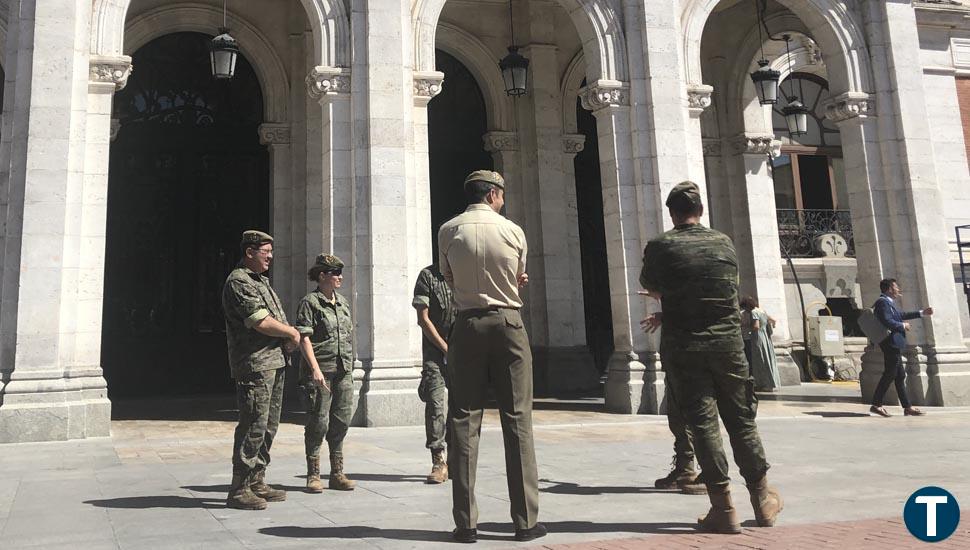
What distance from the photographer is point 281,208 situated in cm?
1453

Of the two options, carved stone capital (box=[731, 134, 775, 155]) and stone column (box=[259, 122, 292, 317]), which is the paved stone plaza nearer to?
stone column (box=[259, 122, 292, 317])

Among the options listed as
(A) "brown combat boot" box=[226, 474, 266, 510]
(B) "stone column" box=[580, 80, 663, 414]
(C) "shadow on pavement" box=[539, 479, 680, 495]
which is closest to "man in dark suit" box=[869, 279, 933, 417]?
(B) "stone column" box=[580, 80, 663, 414]

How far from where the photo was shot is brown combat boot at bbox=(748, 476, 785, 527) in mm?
4520

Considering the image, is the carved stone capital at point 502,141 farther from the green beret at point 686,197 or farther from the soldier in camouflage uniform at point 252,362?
the green beret at point 686,197

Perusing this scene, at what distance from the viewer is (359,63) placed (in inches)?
444

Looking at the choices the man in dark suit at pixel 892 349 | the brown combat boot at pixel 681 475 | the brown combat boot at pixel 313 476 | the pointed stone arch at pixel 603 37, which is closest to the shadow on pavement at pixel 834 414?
the man in dark suit at pixel 892 349

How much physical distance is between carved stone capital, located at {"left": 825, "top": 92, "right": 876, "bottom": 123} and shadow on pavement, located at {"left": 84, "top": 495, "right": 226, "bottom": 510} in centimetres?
1253

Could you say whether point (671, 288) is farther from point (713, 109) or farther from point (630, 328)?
point (713, 109)

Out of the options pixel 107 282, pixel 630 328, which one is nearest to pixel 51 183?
pixel 107 282

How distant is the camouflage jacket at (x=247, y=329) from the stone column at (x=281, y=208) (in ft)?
28.4

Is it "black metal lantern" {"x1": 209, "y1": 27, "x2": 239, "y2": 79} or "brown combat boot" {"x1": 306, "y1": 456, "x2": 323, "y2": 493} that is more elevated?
"black metal lantern" {"x1": 209, "y1": 27, "x2": 239, "y2": 79}

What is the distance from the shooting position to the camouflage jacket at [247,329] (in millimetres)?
5441

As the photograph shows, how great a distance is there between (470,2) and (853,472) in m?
12.9

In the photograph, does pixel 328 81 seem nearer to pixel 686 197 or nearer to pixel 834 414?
pixel 686 197
